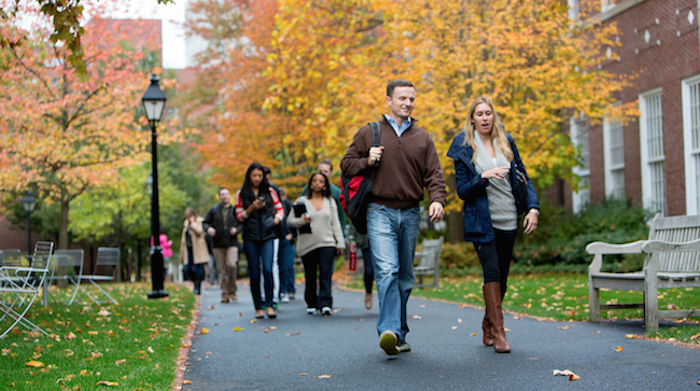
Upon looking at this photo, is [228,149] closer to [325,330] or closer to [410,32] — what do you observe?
[410,32]

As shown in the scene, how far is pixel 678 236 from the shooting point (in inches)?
309

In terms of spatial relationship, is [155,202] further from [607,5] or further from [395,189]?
[607,5]

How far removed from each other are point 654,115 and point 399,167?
13.7 meters

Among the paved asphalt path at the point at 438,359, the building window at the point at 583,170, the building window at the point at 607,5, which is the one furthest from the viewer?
the building window at the point at 583,170

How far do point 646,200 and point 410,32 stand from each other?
A: 23.0ft

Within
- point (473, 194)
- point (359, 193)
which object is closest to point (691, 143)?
point (473, 194)

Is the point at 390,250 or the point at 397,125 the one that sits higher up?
the point at 397,125

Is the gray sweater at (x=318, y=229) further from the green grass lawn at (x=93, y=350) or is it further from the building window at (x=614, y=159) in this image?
the building window at (x=614, y=159)

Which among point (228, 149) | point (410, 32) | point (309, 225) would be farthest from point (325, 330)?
point (228, 149)

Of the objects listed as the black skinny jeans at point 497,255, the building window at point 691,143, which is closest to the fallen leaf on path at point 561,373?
the black skinny jeans at point 497,255

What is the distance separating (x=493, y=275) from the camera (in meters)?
6.23

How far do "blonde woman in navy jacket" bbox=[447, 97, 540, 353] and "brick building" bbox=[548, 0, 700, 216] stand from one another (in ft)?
37.1

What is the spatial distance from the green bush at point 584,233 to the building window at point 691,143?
3.83ft

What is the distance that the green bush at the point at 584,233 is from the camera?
1689 cm
